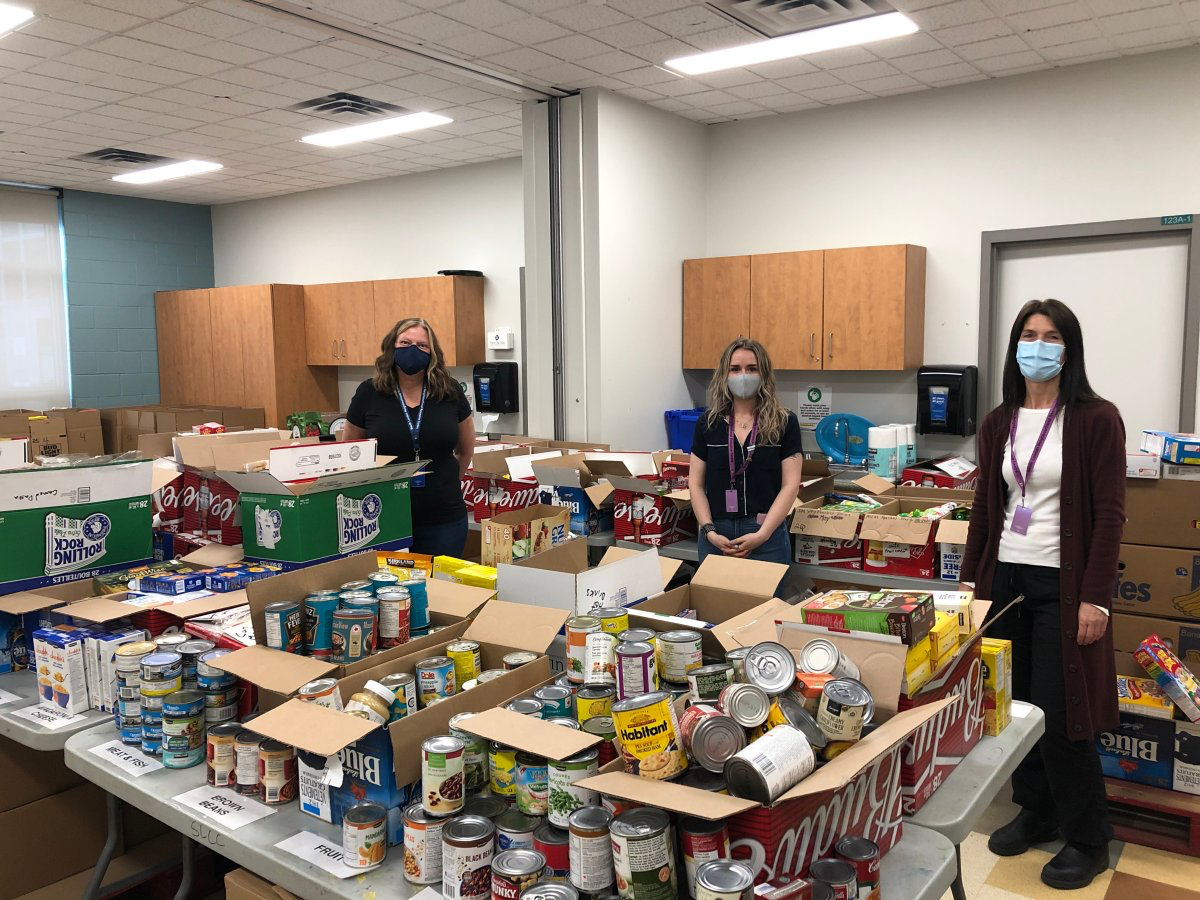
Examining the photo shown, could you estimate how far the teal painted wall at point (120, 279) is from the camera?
8.06m

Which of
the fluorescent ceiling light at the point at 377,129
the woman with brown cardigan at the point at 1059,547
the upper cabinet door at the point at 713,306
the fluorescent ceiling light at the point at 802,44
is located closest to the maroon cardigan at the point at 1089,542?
the woman with brown cardigan at the point at 1059,547

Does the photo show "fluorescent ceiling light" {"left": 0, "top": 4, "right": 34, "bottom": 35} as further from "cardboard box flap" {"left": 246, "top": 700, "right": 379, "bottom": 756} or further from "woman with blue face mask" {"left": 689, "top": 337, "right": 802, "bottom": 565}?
"cardboard box flap" {"left": 246, "top": 700, "right": 379, "bottom": 756}

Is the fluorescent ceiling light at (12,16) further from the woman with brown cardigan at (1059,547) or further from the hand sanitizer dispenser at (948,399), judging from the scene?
the hand sanitizer dispenser at (948,399)

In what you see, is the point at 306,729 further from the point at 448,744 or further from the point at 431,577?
the point at 431,577

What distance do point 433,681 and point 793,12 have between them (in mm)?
3445

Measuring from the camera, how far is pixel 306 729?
1.50 meters

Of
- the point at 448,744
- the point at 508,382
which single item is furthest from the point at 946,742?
the point at 508,382

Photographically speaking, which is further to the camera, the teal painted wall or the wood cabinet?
the teal painted wall

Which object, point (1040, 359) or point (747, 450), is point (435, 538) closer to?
point (747, 450)

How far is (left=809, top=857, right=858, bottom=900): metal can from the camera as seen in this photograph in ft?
4.08

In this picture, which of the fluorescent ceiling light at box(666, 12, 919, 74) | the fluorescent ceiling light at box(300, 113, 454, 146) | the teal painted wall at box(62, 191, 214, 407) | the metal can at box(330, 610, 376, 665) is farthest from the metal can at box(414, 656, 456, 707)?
the teal painted wall at box(62, 191, 214, 407)

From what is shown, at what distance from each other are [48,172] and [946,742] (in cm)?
791

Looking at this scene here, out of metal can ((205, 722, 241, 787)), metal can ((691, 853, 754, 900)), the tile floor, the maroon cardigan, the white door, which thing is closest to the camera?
metal can ((691, 853, 754, 900))

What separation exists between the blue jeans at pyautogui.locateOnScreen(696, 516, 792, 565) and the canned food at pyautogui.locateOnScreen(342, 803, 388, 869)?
230 centimetres
